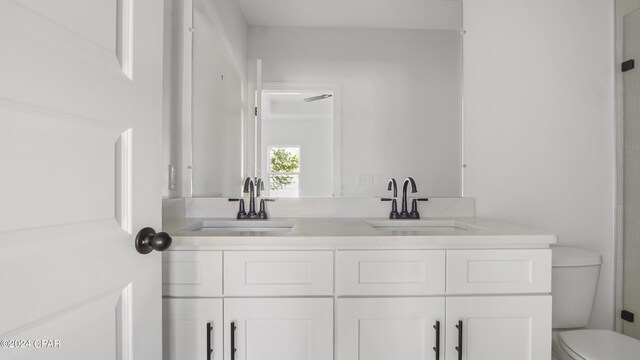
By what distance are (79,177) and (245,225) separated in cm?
94

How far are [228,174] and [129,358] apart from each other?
3.45 ft

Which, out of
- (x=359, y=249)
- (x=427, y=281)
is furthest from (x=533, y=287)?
(x=359, y=249)

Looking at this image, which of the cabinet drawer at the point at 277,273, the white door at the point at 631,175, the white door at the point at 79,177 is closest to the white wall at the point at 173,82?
the cabinet drawer at the point at 277,273

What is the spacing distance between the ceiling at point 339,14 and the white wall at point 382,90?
1.6 inches

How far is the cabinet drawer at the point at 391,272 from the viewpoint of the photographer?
107 cm

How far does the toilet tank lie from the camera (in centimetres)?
145

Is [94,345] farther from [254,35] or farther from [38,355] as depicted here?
[254,35]

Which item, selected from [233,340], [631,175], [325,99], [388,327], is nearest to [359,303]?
[388,327]

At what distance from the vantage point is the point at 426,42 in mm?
1678

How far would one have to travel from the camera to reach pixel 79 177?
0.59m

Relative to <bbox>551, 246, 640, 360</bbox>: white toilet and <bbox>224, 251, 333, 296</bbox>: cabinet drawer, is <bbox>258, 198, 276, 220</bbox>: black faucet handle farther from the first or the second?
<bbox>551, 246, 640, 360</bbox>: white toilet

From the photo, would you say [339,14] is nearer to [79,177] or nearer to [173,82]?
[173,82]

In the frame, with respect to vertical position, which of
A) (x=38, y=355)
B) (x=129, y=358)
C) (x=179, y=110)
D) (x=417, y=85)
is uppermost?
(x=417, y=85)

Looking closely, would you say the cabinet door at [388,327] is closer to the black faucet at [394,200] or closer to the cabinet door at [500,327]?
the cabinet door at [500,327]
